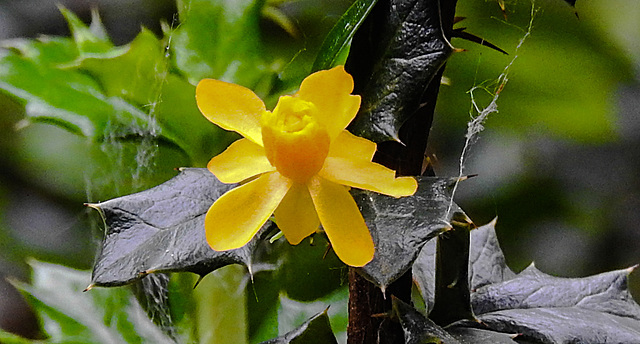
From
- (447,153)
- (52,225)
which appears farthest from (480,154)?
(52,225)

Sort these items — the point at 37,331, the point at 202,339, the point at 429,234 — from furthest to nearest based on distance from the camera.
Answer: the point at 37,331
the point at 202,339
the point at 429,234

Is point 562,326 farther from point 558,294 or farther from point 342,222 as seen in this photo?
point 342,222

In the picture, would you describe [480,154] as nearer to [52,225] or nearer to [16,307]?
[52,225]

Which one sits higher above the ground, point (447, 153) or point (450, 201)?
point (450, 201)

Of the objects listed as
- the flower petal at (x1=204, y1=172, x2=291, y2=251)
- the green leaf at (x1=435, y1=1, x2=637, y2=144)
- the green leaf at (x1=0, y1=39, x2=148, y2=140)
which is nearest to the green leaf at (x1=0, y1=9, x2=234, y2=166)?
the green leaf at (x1=0, y1=39, x2=148, y2=140)

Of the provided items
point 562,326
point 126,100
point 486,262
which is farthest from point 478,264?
point 126,100

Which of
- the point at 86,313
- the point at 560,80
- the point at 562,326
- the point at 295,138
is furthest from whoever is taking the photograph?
the point at 560,80

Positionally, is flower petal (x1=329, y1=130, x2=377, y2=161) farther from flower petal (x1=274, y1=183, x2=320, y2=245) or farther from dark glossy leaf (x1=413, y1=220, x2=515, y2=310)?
dark glossy leaf (x1=413, y1=220, x2=515, y2=310)

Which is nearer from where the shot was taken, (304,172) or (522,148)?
(304,172)
